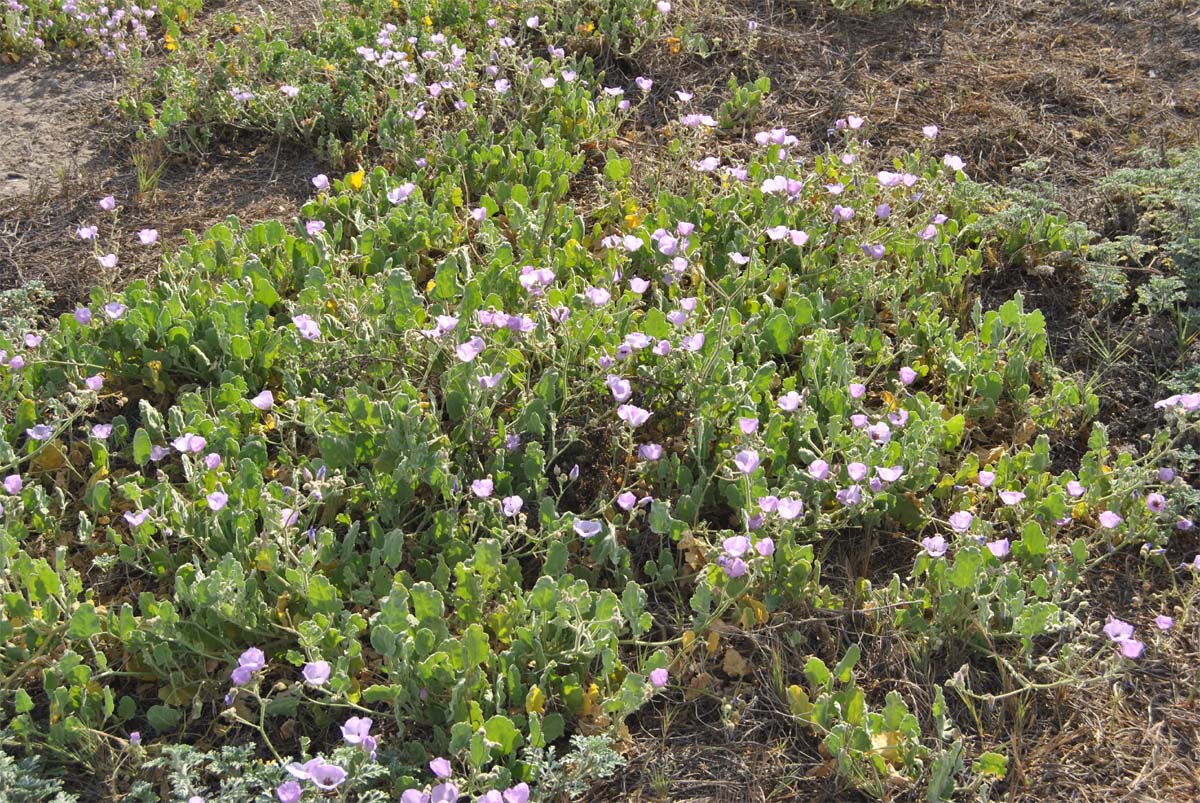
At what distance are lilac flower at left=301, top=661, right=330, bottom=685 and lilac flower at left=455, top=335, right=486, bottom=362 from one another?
97 centimetres

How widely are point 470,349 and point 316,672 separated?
1.03m

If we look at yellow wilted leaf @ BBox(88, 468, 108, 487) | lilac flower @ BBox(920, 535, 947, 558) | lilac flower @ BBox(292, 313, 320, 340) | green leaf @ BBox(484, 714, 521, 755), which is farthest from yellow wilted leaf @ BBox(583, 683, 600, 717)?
yellow wilted leaf @ BBox(88, 468, 108, 487)

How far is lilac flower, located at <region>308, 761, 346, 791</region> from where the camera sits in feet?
7.43

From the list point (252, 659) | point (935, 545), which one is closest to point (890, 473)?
point (935, 545)

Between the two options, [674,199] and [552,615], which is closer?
[552,615]

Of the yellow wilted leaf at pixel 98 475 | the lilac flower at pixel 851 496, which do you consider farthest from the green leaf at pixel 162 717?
the lilac flower at pixel 851 496

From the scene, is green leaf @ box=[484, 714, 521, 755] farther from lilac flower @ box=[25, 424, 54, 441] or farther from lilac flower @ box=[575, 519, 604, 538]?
lilac flower @ box=[25, 424, 54, 441]

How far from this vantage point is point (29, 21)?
18.0ft

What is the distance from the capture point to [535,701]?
257 centimetres

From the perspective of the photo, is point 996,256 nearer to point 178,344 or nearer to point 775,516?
point 775,516

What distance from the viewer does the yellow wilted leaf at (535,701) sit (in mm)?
2562

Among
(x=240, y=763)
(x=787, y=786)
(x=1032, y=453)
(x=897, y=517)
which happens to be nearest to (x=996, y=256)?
(x=1032, y=453)

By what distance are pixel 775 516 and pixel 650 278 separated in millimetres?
1260

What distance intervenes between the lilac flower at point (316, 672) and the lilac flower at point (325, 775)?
22cm
